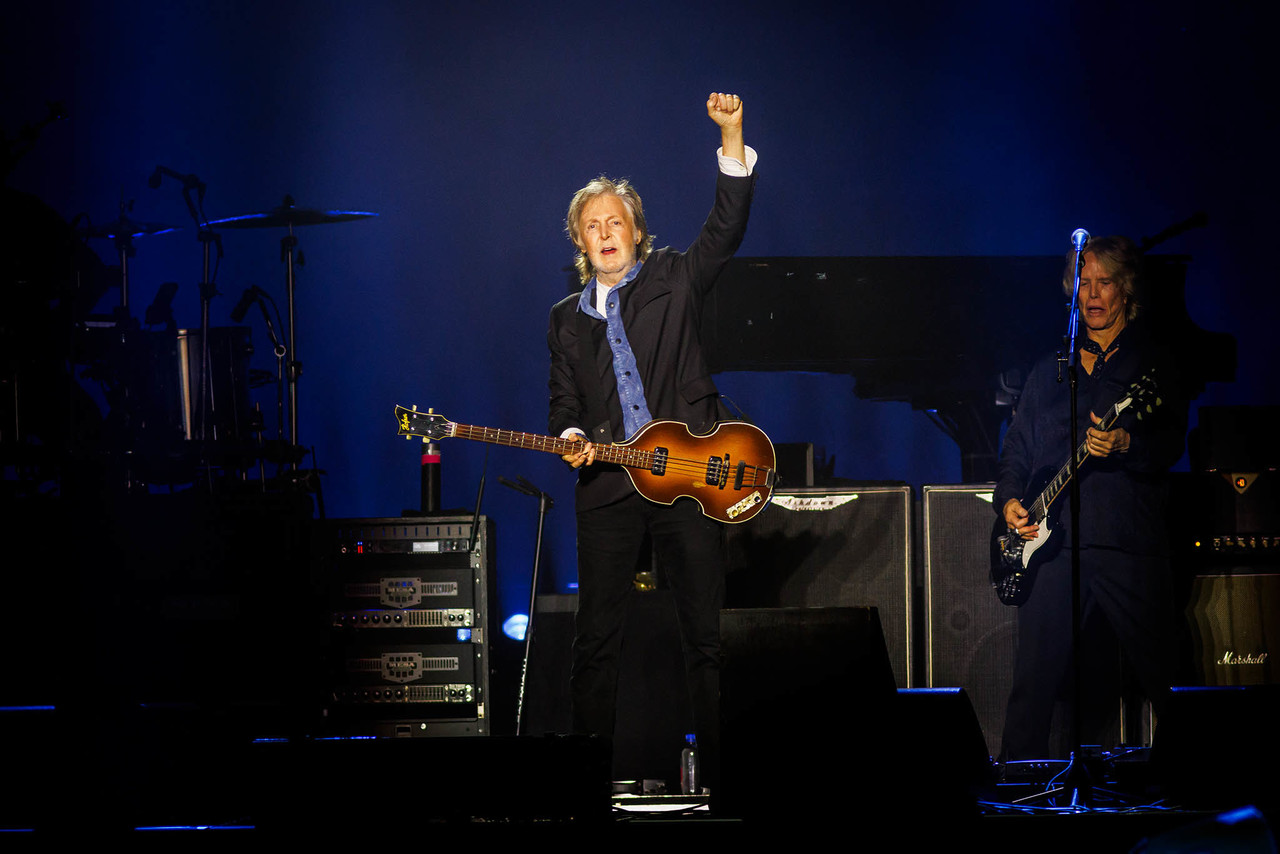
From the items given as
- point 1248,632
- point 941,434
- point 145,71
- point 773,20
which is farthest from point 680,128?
point 1248,632

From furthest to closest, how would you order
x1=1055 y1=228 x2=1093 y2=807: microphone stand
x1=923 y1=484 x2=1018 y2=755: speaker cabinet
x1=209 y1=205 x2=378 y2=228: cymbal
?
x1=209 y1=205 x2=378 y2=228: cymbal
x1=923 y1=484 x2=1018 y2=755: speaker cabinet
x1=1055 y1=228 x2=1093 y2=807: microphone stand

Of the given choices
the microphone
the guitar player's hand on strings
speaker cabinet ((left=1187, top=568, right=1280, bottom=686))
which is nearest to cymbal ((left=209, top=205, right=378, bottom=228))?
the microphone

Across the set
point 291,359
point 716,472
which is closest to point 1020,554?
point 716,472

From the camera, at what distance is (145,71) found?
242 inches

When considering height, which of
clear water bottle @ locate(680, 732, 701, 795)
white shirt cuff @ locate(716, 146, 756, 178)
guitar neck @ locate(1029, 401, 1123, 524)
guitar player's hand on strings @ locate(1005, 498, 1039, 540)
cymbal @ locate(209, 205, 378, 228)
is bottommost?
clear water bottle @ locate(680, 732, 701, 795)

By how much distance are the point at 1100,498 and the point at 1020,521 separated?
0.90 ft

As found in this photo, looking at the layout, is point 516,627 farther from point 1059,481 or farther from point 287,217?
point 1059,481

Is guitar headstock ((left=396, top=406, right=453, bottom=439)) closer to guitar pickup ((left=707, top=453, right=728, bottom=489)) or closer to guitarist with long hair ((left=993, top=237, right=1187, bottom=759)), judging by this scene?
guitar pickup ((left=707, top=453, right=728, bottom=489))

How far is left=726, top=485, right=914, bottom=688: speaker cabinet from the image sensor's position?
4.79 meters

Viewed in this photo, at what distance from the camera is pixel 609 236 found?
381 cm

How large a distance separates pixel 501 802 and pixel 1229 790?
5.85ft

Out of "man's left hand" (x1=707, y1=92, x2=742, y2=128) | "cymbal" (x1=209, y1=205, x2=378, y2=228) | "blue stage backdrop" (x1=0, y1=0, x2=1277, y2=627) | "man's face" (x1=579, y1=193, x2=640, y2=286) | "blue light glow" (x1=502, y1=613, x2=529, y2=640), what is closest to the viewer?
"man's left hand" (x1=707, y1=92, x2=742, y2=128)

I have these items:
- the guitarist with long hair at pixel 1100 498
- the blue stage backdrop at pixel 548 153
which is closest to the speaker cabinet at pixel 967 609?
the guitarist with long hair at pixel 1100 498

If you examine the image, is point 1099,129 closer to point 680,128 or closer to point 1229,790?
point 680,128
